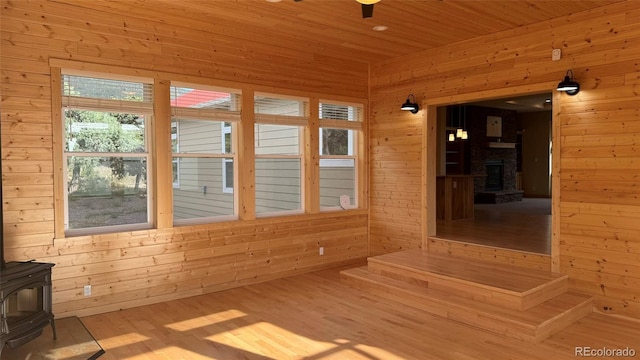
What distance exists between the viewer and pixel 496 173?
Result: 43.4 feet

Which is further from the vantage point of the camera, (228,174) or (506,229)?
(506,229)

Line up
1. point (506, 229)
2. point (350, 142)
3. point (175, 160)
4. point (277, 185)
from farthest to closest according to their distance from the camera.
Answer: point (506, 229) < point (350, 142) < point (277, 185) < point (175, 160)

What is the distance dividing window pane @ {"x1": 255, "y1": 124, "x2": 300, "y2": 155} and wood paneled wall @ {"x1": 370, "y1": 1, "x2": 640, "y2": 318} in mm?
2325

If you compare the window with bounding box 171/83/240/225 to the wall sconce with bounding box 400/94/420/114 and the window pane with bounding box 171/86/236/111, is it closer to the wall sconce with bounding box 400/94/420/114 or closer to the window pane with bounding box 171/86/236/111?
the window pane with bounding box 171/86/236/111

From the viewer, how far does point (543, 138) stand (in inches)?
575

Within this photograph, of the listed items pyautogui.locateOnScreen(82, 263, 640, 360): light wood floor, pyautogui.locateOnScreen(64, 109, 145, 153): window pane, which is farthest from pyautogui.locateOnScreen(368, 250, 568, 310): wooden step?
pyautogui.locateOnScreen(64, 109, 145, 153): window pane

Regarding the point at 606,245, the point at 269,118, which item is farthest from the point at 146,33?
the point at 606,245

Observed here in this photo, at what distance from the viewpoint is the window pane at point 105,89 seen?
4.54m

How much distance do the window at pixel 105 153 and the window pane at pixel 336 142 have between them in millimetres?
2672

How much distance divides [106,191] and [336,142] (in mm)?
3444

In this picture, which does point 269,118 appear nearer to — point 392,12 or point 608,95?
point 392,12

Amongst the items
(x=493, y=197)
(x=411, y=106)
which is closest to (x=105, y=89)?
(x=411, y=106)

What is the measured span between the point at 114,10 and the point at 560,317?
540cm

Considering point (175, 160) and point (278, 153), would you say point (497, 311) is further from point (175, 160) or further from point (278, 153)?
point (175, 160)
